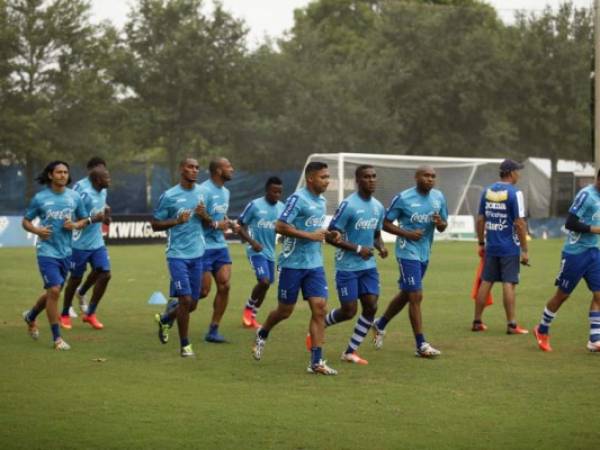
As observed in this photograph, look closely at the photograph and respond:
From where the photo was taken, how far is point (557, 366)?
11758mm

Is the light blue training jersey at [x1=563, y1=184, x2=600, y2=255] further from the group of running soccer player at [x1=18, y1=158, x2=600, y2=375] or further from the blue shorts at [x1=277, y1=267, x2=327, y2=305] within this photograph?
the blue shorts at [x1=277, y1=267, x2=327, y2=305]

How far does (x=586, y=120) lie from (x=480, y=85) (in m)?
5.33

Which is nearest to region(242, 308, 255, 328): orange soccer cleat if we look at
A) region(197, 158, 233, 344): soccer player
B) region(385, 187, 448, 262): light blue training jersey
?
region(197, 158, 233, 344): soccer player

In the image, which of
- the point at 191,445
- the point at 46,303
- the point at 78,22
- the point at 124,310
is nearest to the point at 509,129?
the point at 78,22

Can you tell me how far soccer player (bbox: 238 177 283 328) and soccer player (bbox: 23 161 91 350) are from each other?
2600 mm

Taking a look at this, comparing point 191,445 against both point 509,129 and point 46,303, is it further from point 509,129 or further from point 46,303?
point 509,129

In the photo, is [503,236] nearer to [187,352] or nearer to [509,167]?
[509,167]

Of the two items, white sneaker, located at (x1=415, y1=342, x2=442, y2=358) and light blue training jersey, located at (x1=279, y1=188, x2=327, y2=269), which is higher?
light blue training jersey, located at (x1=279, y1=188, x2=327, y2=269)

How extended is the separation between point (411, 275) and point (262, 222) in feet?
11.3

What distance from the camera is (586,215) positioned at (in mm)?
12602

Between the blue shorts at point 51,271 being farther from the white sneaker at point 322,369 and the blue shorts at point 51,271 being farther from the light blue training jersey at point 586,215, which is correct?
the light blue training jersey at point 586,215

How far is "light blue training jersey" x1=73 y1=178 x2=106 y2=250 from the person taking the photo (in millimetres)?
15469

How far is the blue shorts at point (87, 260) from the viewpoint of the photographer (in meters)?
15.5

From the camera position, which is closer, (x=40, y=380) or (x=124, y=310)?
(x=40, y=380)
